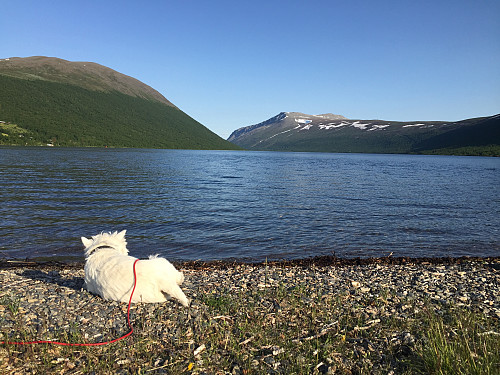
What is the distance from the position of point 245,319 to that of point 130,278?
110 inches

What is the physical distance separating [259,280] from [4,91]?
21729 centimetres

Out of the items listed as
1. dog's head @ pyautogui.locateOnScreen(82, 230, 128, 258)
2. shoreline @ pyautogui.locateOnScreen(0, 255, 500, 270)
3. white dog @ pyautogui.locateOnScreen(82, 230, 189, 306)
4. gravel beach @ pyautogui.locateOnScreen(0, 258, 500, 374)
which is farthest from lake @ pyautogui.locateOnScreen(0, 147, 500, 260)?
white dog @ pyautogui.locateOnScreen(82, 230, 189, 306)

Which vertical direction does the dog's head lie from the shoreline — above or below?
above

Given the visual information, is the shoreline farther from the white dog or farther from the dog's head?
the white dog

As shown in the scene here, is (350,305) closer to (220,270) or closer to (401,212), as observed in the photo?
(220,270)

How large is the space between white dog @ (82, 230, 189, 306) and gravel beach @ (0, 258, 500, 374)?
267mm

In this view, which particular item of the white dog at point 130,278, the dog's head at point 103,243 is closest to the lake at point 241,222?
the dog's head at point 103,243

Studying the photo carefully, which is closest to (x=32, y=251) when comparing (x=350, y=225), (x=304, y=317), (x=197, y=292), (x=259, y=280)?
(x=197, y=292)

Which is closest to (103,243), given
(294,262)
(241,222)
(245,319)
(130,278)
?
(130,278)

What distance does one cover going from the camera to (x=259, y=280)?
376 inches

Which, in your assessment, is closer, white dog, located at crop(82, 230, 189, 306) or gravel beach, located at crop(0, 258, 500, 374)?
gravel beach, located at crop(0, 258, 500, 374)

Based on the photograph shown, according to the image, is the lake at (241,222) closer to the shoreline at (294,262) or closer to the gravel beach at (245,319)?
the shoreline at (294,262)

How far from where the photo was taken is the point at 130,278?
7.07 m

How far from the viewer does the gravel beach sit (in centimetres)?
511
